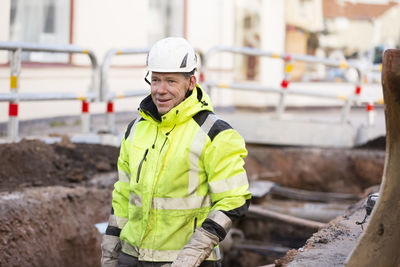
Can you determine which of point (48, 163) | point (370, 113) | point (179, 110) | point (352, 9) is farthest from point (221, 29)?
point (179, 110)

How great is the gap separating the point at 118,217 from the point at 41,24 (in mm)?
8341

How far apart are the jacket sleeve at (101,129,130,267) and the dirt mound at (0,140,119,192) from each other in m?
2.46

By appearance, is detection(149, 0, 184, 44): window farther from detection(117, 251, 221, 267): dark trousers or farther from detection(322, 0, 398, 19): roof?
detection(117, 251, 221, 267): dark trousers

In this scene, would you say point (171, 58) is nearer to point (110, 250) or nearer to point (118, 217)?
point (118, 217)

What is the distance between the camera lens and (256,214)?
25.7ft

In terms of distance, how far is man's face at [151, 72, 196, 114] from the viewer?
12.6 feet

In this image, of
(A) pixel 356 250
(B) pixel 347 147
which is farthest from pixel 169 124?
(B) pixel 347 147

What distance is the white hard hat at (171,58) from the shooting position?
12.6 feet

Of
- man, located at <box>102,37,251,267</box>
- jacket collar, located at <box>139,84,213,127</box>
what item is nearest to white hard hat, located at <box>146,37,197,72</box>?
man, located at <box>102,37,251,267</box>

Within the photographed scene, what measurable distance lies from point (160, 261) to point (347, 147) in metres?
7.68

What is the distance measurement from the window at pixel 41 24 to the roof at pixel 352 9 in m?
10.8

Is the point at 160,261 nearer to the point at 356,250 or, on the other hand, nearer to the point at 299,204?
the point at 356,250

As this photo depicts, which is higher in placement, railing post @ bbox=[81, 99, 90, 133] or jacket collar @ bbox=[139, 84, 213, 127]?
jacket collar @ bbox=[139, 84, 213, 127]

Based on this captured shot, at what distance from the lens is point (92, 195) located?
671cm
